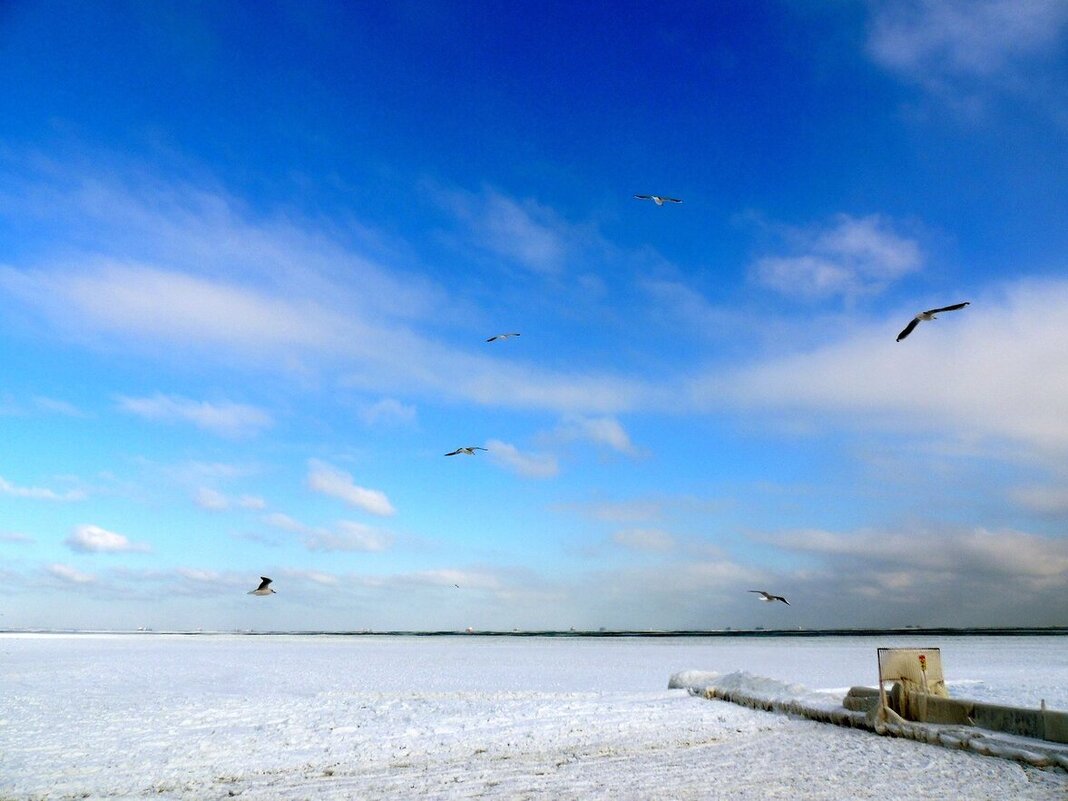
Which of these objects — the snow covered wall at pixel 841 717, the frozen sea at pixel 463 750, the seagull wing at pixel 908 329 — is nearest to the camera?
the frozen sea at pixel 463 750

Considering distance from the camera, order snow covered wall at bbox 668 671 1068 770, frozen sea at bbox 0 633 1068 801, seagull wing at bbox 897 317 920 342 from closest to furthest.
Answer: frozen sea at bbox 0 633 1068 801, snow covered wall at bbox 668 671 1068 770, seagull wing at bbox 897 317 920 342

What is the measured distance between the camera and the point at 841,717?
13.6 meters

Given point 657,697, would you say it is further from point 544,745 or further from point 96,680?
point 96,680

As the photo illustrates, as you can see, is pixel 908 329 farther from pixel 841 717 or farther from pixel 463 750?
pixel 463 750

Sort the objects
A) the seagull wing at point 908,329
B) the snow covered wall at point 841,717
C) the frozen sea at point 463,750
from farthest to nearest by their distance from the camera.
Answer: the seagull wing at point 908,329, the snow covered wall at point 841,717, the frozen sea at point 463,750

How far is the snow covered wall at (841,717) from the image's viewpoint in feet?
33.9

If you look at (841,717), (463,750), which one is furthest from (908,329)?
(463,750)

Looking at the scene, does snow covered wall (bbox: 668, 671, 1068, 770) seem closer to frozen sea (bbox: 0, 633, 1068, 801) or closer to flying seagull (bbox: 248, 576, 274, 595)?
frozen sea (bbox: 0, 633, 1068, 801)

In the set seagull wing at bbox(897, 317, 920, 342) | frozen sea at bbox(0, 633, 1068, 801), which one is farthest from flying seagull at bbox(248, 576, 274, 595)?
seagull wing at bbox(897, 317, 920, 342)

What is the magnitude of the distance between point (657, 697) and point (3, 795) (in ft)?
42.7

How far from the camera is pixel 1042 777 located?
30.5 feet

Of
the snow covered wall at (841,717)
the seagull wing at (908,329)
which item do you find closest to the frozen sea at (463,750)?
the snow covered wall at (841,717)

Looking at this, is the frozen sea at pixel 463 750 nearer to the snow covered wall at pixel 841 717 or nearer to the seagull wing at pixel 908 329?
the snow covered wall at pixel 841 717

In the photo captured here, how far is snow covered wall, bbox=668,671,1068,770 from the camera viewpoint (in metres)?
10.3
